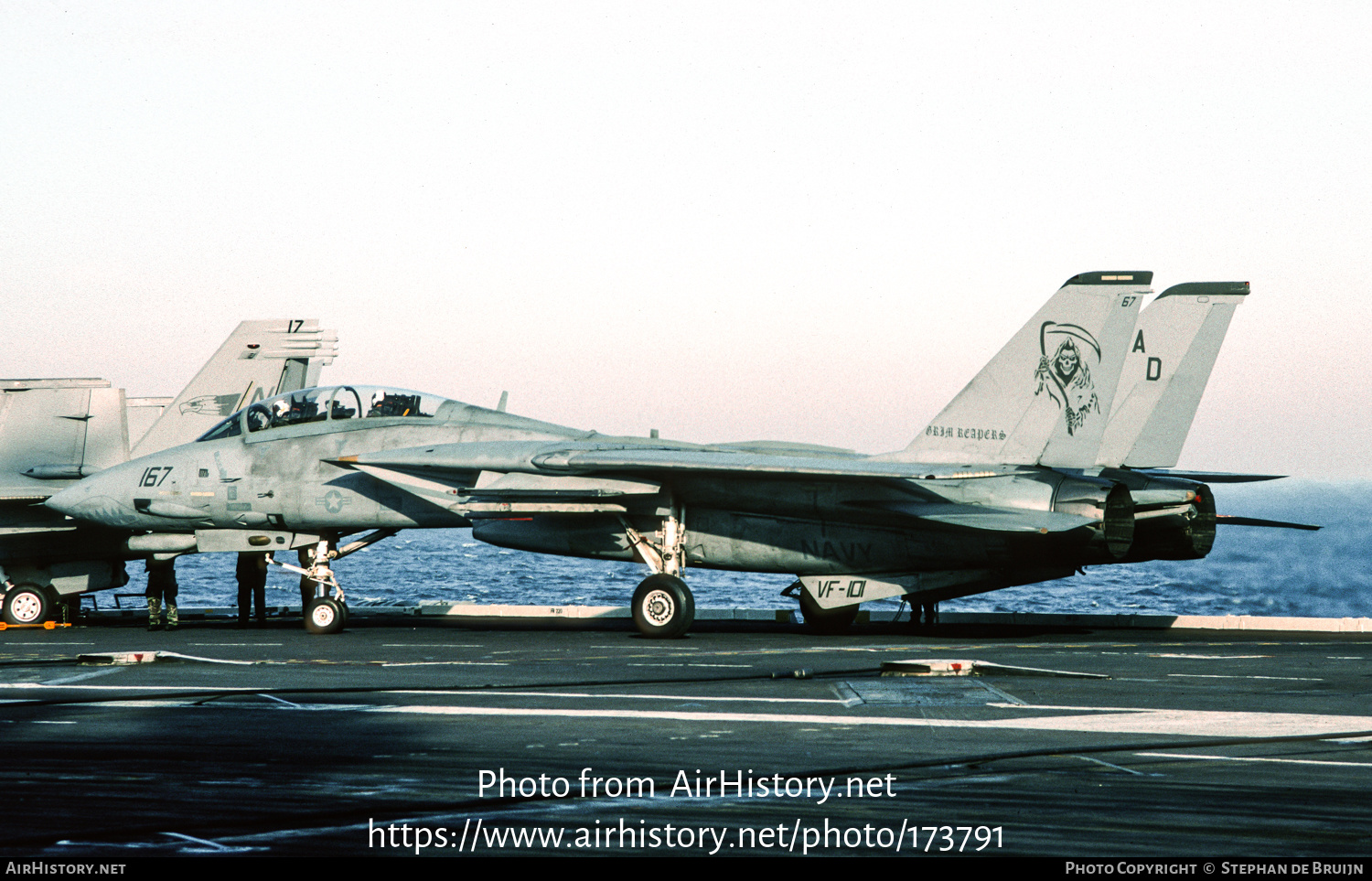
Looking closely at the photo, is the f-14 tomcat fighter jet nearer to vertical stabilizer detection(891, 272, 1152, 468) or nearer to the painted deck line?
vertical stabilizer detection(891, 272, 1152, 468)

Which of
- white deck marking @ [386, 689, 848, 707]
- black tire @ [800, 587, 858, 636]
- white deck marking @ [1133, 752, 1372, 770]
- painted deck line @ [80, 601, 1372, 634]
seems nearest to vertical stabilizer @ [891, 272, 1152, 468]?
black tire @ [800, 587, 858, 636]

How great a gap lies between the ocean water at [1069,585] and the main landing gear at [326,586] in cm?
732

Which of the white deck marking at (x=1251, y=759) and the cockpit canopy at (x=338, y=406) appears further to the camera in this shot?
the cockpit canopy at (x=338, y=406)

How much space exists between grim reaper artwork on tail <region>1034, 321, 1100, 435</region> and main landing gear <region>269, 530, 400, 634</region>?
403 inches

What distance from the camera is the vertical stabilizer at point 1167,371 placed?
75.4 ft

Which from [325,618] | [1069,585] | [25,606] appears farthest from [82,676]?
[1069,585]

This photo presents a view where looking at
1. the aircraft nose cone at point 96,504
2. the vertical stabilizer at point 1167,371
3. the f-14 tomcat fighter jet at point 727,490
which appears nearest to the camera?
the f-14 tomcat fighter jet at point 727,490

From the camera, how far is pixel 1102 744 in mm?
9156

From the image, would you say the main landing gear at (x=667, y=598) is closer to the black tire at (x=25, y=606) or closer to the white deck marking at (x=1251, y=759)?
the white deck marking at (x=1251, y=759)

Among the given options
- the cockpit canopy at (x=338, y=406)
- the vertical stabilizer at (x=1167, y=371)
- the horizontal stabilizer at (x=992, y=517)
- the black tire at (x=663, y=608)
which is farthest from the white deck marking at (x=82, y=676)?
the vertical stabilizer at (x=1167, y=371)

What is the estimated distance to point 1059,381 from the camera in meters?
19.1

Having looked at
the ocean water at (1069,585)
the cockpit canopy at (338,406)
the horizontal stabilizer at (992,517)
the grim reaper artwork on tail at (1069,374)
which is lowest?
the ocean water at (1069,585)

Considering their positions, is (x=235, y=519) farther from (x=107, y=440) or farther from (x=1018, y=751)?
(x=1018, y=751)

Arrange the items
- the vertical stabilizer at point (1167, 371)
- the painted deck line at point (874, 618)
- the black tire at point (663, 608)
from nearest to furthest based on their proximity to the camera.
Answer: the black tire at point (663, 608) → the painted deck line at point (874, 618) → the vertical stabilizer at point (1167, 371)
